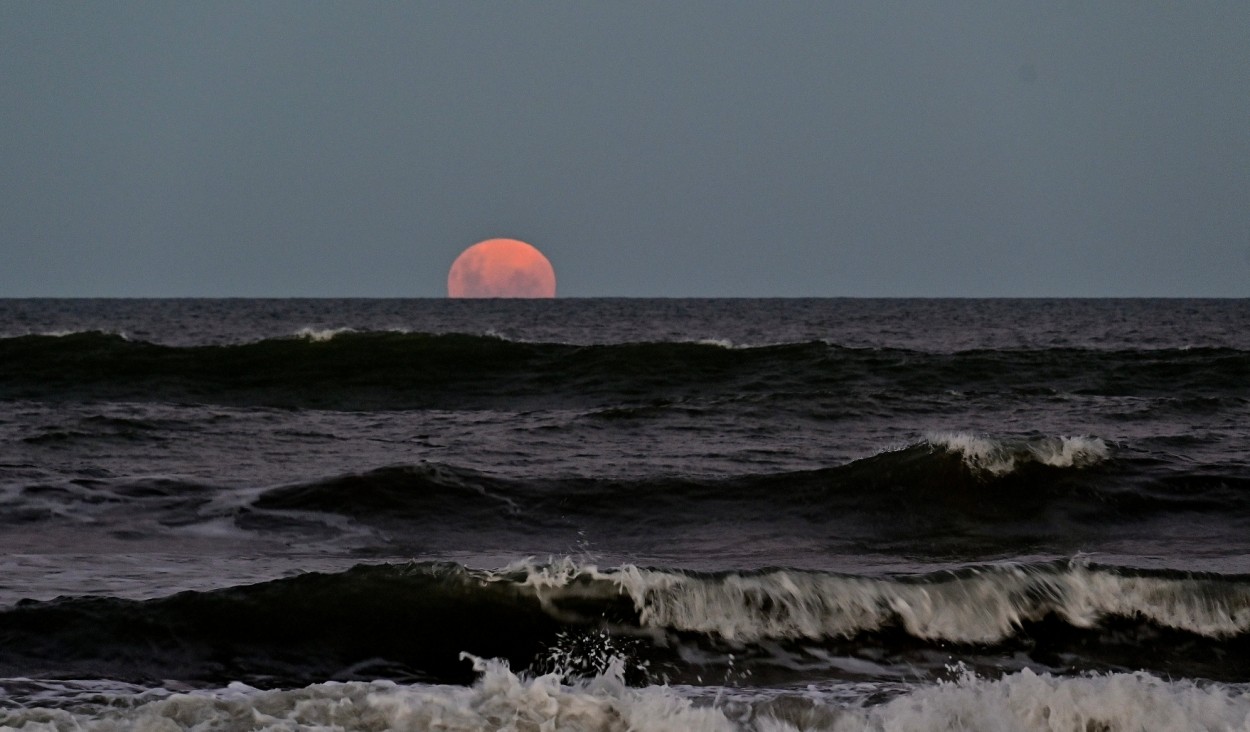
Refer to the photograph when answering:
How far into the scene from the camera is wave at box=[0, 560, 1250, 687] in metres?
6.33

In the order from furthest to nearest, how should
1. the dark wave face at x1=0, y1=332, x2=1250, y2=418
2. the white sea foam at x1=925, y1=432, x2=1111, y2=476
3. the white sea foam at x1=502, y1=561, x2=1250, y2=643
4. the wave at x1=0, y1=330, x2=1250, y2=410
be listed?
the wave at x1=0, y1=330, x2=1250, y2=410 → the dark wave face at x1=0, y1=332, x2=1250, y2=418 → the white sea foam at x1=925, y1=432, x2=1111, y2=476 → the white sea foam at x1=502, y1=561, x2=1250, y2=643

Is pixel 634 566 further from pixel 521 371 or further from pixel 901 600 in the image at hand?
pixel 521 371

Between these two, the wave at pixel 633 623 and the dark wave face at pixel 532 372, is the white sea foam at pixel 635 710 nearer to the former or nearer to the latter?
the wave at pixel 633 623

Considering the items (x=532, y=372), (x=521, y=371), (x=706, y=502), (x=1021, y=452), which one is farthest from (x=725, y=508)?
(x=521, y=371)

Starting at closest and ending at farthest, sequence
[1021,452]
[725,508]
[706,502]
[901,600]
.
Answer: [901,600]
[725,508]
[706,502]
[1021,452]

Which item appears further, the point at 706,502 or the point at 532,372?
the point at 532,372

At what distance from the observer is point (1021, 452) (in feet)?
38.9

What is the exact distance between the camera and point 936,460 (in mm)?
11688

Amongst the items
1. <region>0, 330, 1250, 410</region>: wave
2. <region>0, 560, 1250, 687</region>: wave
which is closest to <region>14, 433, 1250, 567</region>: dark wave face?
<region>0, 560, 1250, 687</region>: wave

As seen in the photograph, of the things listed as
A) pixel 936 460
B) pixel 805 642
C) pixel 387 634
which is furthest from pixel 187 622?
pixel 936 460

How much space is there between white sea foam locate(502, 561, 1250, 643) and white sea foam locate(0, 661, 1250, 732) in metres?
1.37

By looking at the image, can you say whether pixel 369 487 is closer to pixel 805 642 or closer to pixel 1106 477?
pixel 805 642

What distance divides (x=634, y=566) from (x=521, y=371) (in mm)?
16211

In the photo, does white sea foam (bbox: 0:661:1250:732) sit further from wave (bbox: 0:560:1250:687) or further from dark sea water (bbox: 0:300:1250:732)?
wave (bbox: 0:560:1250:687)
